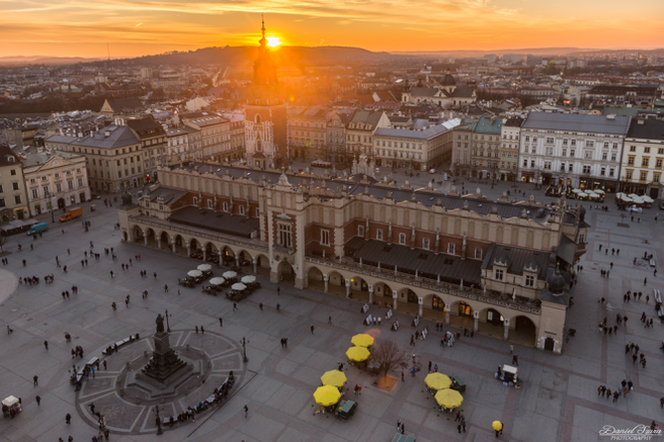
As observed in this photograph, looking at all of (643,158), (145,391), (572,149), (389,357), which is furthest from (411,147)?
(145,391)

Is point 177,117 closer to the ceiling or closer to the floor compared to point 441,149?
closer to the ceiling

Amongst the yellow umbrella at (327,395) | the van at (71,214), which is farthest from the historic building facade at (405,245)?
the van at (71,214)

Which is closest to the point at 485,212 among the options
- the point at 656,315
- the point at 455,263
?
the point at 455,263

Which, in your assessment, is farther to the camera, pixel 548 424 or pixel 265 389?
pixel 265 389

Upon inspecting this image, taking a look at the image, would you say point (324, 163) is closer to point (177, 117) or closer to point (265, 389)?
point (177, 117)

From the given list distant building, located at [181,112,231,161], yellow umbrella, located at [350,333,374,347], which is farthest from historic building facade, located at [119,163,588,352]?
distant building, located at [181,112,231,161]

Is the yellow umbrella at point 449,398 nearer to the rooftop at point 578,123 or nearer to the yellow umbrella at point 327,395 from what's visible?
the yellow umbrella at point 327,395

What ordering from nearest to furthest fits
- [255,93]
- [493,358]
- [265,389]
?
[265,389] < [493,358] < [255,93]
